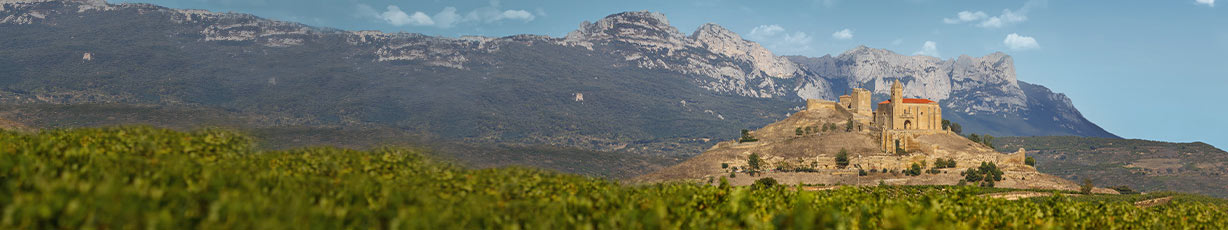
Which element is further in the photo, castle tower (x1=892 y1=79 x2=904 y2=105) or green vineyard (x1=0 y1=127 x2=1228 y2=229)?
castle tower (x1=892 y1=79 x2=904 y2=105)

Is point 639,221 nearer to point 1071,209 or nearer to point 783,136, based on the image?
point 1071,209

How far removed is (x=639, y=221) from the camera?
1488 centimetres

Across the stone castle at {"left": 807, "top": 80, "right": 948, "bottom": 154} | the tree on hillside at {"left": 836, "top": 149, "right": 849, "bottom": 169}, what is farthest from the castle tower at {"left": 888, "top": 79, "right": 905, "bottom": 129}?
the tree on hillside at {"left": 836, "top": 149, "right": 849, "bottom": 169}

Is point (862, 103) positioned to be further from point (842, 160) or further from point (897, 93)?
point (842, 160)

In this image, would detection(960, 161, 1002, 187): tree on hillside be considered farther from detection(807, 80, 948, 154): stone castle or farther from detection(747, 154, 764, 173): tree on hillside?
detection(747, 154, 764, 173): tree on hillside

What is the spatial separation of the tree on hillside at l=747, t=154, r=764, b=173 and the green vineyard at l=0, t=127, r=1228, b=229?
11848 cm

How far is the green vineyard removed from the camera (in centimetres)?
1106

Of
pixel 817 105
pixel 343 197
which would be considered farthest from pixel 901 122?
pixel 343 197

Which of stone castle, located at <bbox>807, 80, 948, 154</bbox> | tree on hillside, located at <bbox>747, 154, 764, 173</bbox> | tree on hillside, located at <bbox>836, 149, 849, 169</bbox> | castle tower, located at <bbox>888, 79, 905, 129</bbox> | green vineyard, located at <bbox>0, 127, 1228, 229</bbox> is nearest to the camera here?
green vineyard, located at <bbox>0, 127, 1228, 229</bbox>

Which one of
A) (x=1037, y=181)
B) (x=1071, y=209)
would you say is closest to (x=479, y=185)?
(x=1071, y=209)

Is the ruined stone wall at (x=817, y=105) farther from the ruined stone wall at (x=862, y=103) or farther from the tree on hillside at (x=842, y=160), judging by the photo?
the tree on hillside at (x=842, y=160)

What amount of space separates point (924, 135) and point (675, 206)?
488ft

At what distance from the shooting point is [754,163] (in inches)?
5723

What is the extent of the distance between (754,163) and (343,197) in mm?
134844
